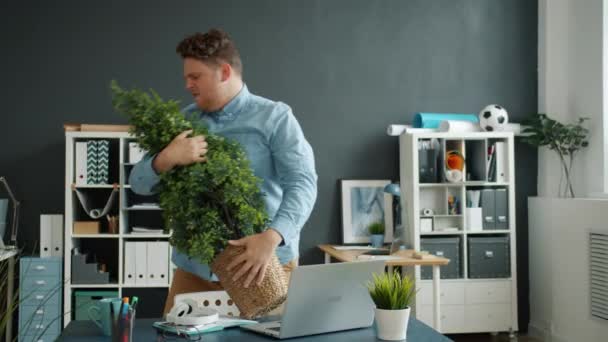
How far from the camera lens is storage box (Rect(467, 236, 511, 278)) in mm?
5168

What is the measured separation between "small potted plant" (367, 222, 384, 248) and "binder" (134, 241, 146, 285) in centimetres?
164

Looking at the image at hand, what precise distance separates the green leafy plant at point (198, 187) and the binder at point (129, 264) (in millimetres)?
3057

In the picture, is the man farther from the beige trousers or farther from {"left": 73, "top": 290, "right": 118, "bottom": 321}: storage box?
{"left": 73, "top": 290, "right": 118, "bottom": 321}: storage box

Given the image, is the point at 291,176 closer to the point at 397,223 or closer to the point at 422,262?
the point at 422,262

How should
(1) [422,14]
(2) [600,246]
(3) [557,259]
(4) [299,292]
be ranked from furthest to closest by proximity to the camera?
(1) [422,14] → (3) [557,259] → (2) [600,246] → (4) [299,292]

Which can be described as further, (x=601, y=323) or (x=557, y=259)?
(x=557, y=259)

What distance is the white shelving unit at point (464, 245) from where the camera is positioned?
16.8ft

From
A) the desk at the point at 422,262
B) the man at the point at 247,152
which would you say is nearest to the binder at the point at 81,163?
the desk at the point at 422,262

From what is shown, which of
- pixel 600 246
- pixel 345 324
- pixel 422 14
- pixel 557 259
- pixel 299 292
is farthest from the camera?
pixel 422 14

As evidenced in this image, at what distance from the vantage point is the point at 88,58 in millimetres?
5348

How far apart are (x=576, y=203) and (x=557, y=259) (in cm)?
55

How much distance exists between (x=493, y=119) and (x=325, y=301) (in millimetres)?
3646

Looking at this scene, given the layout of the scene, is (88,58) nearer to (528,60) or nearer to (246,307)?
(528,60)

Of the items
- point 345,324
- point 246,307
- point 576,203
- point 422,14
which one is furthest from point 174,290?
point 422,14
